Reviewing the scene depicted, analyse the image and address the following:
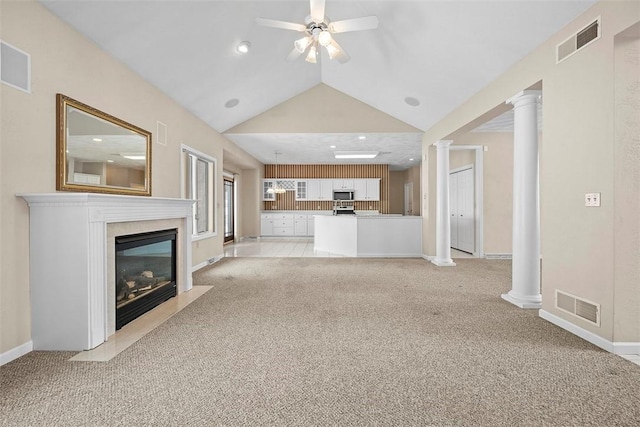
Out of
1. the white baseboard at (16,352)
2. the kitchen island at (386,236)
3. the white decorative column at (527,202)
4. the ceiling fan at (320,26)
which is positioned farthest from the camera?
the kitchen island at (386,236)

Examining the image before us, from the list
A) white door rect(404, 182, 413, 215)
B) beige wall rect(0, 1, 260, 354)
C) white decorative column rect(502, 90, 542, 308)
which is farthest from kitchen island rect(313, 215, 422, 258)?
beige wall rect(0, 1, 260, 354)

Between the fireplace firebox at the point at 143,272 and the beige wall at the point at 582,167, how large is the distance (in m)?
4.04

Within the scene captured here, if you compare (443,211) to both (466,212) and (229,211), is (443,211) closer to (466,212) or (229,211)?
(466,212)

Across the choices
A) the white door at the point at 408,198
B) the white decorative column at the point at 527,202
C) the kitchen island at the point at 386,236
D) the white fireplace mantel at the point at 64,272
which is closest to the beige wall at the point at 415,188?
the white door at the point at 408,198

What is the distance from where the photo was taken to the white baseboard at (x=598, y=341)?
2.34m

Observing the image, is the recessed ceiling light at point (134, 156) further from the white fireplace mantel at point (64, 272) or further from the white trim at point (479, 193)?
the white trim at point (479, 193)

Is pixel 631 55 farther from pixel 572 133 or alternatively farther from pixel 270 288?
pixel 270 288

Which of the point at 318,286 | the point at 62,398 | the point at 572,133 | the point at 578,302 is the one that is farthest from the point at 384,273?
the point at 62,398

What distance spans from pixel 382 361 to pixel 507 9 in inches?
130

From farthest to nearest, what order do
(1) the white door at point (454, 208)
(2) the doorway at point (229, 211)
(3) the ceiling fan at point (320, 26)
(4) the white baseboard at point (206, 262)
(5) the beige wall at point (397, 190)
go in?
(5) the beige wall at point (397, 190), (2) the doorway at point (229, 211), (1) the white door at point (454, 208), (4) the white baseboard at point (206, 262), (3) the ceiling fan at point (320, 26)

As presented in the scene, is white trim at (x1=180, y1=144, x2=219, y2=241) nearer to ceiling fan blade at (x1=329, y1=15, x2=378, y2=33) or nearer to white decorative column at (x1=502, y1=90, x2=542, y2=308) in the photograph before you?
ceiling fan blade at (x1=329, y1=15, x2=378, y2=33)

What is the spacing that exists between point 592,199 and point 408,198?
31.4 ft

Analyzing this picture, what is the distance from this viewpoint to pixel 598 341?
246 centimetres

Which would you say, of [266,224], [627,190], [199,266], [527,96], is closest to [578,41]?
[527,96]
